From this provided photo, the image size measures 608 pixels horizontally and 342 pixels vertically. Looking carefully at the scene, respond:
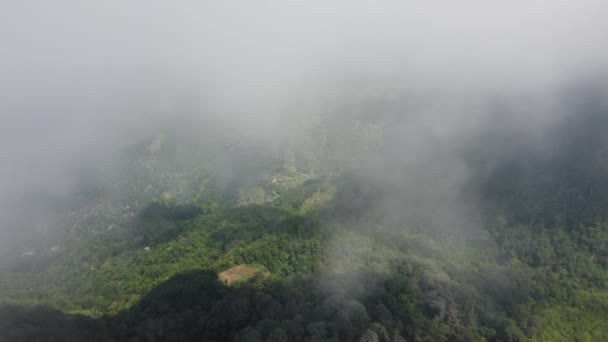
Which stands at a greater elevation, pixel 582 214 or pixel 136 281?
pixel 582 214

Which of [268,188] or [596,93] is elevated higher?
[596,93]

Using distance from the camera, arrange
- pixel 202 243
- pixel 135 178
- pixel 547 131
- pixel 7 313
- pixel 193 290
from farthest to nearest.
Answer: pixel 135 178 < pixel 547 131 < pixel 202 243 < pixel 193 290 < pixel 7 313

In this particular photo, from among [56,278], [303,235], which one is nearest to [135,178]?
[56,278]

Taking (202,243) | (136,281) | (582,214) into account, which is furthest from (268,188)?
(582,214)

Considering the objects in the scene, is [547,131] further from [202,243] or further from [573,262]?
[202,243]

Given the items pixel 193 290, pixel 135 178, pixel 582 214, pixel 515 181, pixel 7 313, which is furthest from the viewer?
pixel 135 178

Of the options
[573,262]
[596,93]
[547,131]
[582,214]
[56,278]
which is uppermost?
[596,93]

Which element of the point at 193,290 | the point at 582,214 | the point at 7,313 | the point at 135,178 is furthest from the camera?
the point at 135,178

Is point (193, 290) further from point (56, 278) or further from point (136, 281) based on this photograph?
point (56, 278)

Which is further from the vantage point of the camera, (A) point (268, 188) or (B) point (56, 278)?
(A) point (268, 188)
